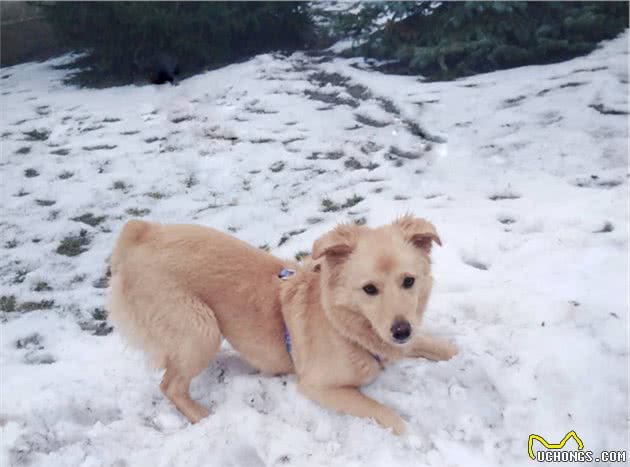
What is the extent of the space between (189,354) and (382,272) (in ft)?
3.85

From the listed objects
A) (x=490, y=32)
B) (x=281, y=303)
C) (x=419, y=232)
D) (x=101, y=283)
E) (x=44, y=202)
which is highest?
(x=490, y=32)

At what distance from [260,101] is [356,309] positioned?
5.36m

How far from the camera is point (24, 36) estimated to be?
1092cm

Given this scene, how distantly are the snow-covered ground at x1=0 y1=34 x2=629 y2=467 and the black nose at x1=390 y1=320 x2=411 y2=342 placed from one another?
52cm

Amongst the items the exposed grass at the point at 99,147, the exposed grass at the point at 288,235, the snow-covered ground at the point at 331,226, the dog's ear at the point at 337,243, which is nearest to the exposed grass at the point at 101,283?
the snow-covered ground at the point at 331,226

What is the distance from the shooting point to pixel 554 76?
24.3 ft

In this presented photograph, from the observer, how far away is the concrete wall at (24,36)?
421 inches

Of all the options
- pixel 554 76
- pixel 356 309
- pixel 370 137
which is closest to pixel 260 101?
pixel 370 137

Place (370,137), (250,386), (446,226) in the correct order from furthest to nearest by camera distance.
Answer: (370,137) → (446,226) → (250,386)

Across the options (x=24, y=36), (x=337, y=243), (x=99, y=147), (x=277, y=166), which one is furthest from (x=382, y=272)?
(x=24, y=36)

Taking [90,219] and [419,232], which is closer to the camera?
[419,232]

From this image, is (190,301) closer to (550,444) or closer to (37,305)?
(37,305)

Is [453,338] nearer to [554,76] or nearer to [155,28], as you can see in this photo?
[554,76]

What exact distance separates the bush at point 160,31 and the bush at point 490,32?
1979 mm
